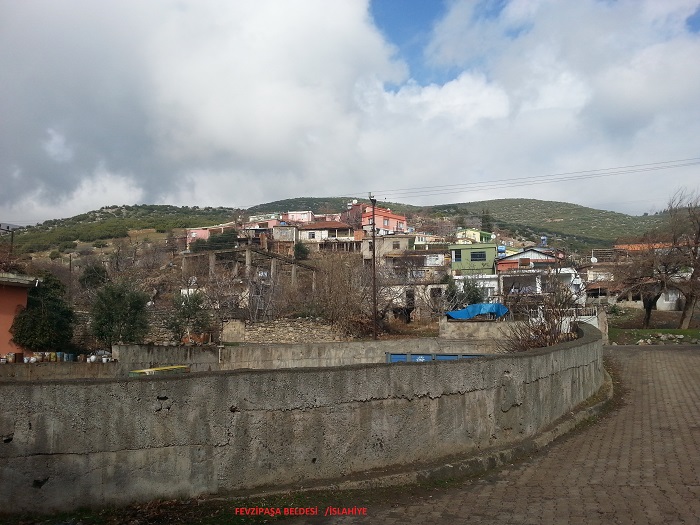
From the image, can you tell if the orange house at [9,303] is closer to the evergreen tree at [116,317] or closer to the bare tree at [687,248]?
the evergreen tree at [116,317]

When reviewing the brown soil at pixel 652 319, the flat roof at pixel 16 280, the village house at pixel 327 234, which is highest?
the village house at pixel 327 234

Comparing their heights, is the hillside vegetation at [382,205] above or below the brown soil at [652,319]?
above

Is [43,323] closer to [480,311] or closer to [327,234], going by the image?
[480,311]

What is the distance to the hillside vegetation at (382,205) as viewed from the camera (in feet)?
315

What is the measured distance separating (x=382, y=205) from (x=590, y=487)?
449 feet

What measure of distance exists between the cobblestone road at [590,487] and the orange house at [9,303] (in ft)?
66.1

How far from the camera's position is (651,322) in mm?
46719

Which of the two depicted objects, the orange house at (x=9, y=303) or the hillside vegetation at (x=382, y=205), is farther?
the hillside vegetation at (x=382, y=205)

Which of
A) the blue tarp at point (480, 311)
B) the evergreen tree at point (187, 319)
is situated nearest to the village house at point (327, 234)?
the blue tarp at point (480, 311)


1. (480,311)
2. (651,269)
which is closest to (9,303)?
(480,311)

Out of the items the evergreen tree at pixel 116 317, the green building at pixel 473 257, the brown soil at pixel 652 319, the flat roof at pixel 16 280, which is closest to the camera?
the flat roof at pixel 16 280

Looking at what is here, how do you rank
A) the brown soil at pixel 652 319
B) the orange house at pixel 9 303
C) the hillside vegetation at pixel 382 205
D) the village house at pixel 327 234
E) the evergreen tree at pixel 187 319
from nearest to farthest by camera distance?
the orange house at pixel 9 303, the evergreen tree at pixel 187 319, the brown soil at pixel 652 319, the village house at pixel 327 234, the hillside vegetation at pixel 382 205

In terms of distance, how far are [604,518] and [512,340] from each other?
11.2 m

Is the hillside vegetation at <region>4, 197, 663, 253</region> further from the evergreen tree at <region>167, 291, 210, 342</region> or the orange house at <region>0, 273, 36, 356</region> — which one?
Answer: the orange house at <region>0, 273, 36, 356</region>
